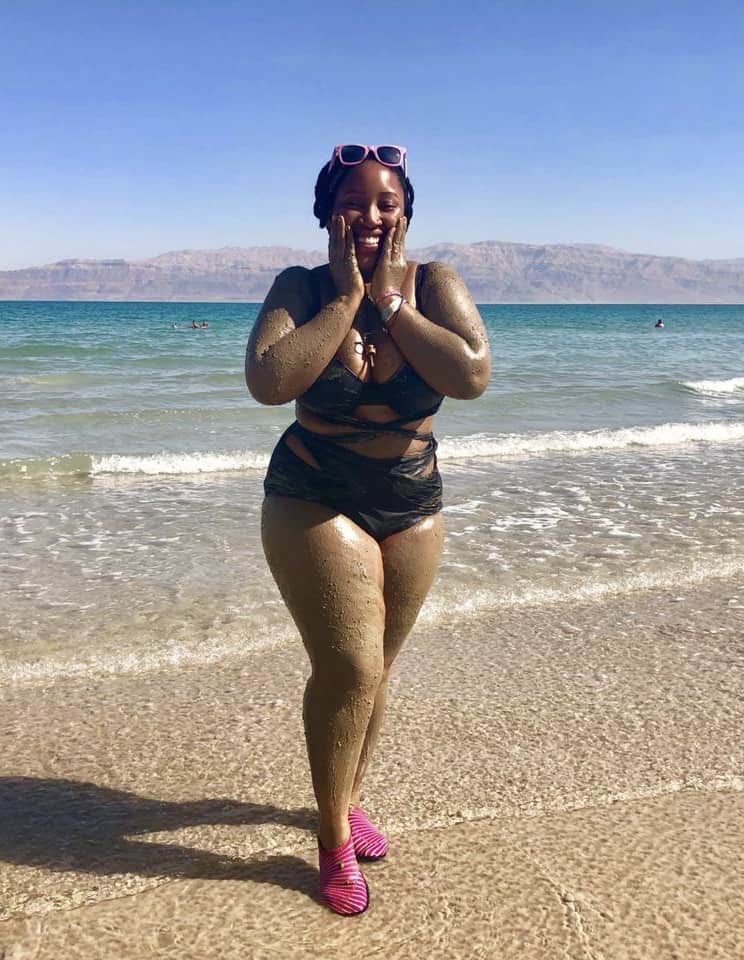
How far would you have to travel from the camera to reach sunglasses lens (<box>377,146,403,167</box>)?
2646 millimetres

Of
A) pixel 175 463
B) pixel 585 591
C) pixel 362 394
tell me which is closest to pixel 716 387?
pixel 175 463

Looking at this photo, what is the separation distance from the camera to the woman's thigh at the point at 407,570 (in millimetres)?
2816

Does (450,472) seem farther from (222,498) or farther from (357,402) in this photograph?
(357,402)

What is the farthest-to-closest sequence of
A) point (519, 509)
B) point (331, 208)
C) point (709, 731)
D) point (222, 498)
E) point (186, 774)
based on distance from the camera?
point (222, 498), point (519, 509), point (709, 731), point (186, 774), point (331, 208)

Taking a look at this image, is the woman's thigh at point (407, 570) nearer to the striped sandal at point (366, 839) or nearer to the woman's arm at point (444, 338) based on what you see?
the woman's arm at point (444, 338)

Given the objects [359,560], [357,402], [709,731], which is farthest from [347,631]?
[709,731]

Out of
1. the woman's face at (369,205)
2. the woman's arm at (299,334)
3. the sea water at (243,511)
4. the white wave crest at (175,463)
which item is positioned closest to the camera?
the woman's arm at (299,334)

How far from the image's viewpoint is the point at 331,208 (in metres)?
2.73

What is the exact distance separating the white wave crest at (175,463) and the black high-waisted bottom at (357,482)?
31.9 ft

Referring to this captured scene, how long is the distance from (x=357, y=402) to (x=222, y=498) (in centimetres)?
773

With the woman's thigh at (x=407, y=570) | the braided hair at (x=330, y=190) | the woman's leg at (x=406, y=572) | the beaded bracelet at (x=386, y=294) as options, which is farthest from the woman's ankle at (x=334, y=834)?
the braided hair at (x=330, y=190)

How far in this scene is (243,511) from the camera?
9461 mm

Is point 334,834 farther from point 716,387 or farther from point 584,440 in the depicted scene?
point 716,387

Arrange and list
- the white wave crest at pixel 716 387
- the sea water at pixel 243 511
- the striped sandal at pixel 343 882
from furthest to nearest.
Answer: the white wave crest at pixel 716 387
the sea water at pixel 243 511
the striped sandal at pixel 343 882
